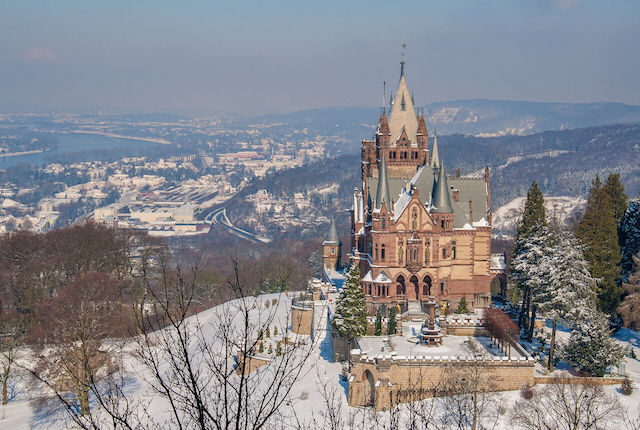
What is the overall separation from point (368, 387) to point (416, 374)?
9.96 feet

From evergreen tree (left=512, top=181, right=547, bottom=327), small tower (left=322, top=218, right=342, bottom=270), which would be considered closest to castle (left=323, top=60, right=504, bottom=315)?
evergreen tree (left=512, top=181, right=547, bottom=327)

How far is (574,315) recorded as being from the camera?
43.9 meters

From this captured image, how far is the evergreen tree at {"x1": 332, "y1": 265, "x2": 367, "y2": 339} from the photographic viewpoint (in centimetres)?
4988

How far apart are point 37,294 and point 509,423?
48337 millimetres

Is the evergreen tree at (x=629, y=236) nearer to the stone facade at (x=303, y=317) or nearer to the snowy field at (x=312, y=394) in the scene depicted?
the snowy field at (x=312, y=394)

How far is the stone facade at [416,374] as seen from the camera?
139 ft

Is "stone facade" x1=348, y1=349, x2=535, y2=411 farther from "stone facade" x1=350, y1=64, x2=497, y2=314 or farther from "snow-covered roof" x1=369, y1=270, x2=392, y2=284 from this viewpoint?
"snow-covered roof" x1=369, y1=270, x2=392, y2=284

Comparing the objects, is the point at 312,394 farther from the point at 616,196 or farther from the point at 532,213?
the point at 616,196

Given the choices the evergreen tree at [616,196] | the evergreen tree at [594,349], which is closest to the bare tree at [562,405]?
the evergreen tree at [594,349]

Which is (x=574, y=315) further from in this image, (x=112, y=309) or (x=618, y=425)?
(x=112, y=309)

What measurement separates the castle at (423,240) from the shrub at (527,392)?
50.3 ft

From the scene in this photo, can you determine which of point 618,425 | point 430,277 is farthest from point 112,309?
point 618,425

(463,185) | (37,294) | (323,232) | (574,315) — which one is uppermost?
(463,185)

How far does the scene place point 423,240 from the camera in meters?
58.5
